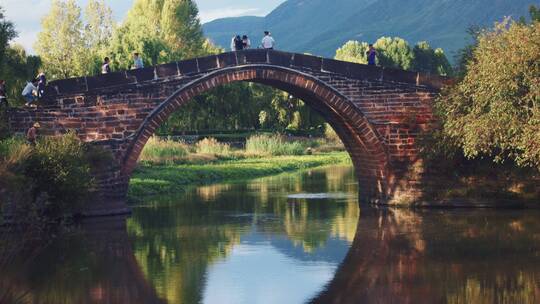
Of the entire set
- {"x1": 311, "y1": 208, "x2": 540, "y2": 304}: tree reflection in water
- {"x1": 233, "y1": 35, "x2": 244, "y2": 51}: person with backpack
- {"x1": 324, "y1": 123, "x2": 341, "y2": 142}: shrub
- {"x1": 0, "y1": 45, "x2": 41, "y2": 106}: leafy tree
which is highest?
{"x1": 0, "y1": 45, "x2": 41, "y2": 106}: leafy tree

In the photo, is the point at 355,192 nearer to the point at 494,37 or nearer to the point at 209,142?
the point at 494,37


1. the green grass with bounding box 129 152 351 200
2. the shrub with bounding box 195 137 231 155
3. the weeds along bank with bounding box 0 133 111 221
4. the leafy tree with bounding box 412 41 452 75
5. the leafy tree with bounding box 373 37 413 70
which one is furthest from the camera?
the leafy tree with bounding box 412 41 452 75

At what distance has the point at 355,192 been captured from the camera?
3619 cm

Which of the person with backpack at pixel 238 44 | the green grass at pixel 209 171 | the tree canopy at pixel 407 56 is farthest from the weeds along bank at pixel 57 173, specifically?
the tree canopy at pixel 407 56

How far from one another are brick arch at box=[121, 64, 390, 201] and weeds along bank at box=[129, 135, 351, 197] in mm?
5581

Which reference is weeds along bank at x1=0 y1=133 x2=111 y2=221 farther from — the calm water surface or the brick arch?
the brick arch

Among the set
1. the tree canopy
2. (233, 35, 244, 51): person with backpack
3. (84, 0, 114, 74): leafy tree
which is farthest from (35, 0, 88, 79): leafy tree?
(233, 35, 244, 51): person with backpack

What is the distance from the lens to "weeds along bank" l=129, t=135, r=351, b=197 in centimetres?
3794

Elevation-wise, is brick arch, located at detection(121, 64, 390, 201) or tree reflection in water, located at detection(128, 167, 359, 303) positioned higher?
brick arch, located at detection(121, 64, 390, 201)

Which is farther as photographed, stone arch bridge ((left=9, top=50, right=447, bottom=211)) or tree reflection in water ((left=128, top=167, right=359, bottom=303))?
stone arch bridge ((left=9, top=50, right=447, bottom=211))

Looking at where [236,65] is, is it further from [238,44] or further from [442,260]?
[442,260]

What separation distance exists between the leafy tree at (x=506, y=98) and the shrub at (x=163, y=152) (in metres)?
18.6

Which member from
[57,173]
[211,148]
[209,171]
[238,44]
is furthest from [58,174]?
[211,148]

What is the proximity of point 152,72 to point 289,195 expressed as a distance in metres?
8.67
